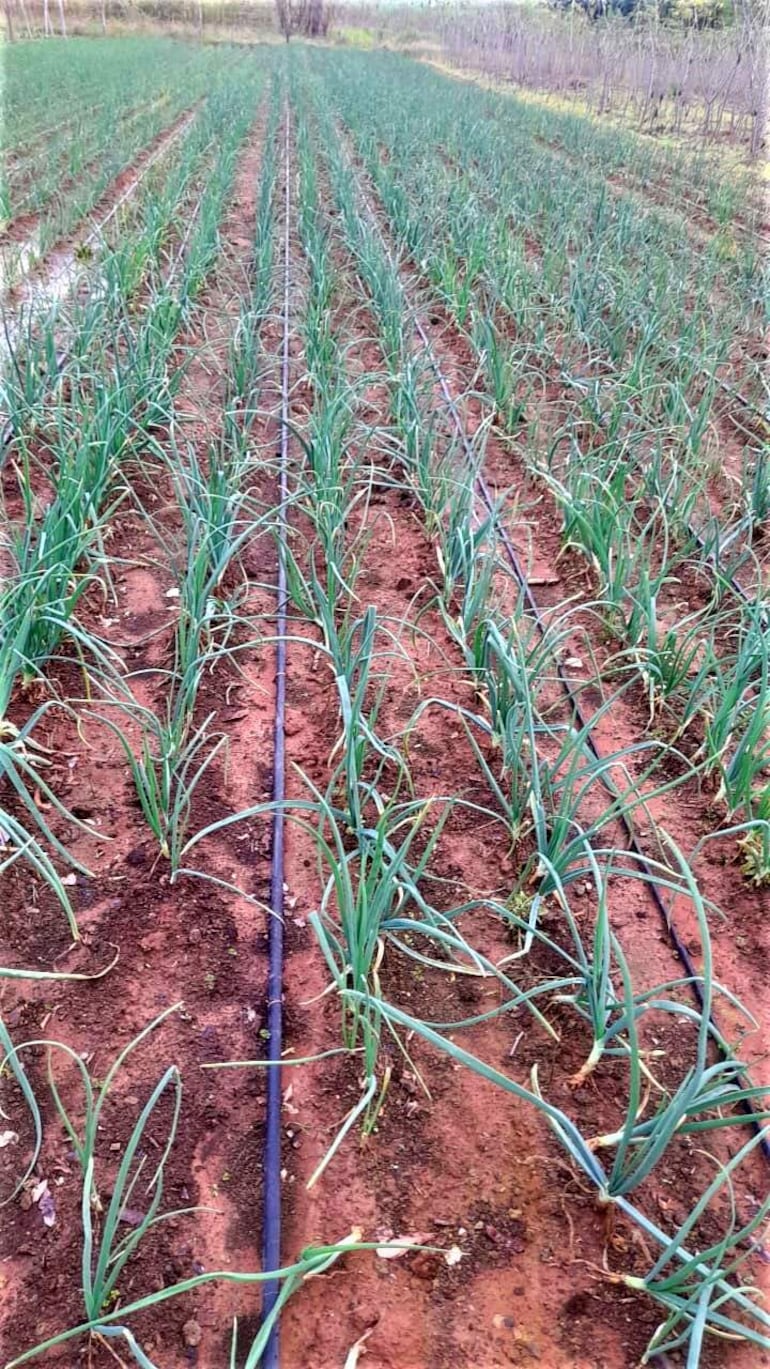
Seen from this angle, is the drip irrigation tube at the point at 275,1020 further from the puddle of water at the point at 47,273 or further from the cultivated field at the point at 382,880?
the puddle of water at the point at 47,273

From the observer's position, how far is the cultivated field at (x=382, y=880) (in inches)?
46.5

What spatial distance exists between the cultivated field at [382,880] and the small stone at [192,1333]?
0.05ft

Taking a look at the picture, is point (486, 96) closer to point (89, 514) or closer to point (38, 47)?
point (38, 47)

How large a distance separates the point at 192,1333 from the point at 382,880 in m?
0.62

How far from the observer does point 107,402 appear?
103 inches

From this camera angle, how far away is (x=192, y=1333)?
114cm

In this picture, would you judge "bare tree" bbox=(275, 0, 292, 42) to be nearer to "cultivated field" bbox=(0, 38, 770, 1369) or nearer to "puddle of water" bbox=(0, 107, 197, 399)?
"puddle of water" bbox=(0, 107, 197, 399)

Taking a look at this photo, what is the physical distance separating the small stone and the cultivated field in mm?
15

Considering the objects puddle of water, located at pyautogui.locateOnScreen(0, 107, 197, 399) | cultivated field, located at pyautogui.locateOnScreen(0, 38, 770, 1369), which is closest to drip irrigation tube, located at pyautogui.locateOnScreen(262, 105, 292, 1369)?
cultivated field, located at pyautogui.locateOnScreen(0, 38, 770, 1369)

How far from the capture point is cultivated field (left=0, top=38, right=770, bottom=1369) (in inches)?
46.5

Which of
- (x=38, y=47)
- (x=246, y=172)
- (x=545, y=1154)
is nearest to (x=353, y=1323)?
(x=545, y=1154)

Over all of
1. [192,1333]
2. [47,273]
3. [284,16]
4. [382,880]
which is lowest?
[192,1333]

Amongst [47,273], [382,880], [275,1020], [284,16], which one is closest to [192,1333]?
[275,1020]

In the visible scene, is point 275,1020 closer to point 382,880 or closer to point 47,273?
point 382,880
